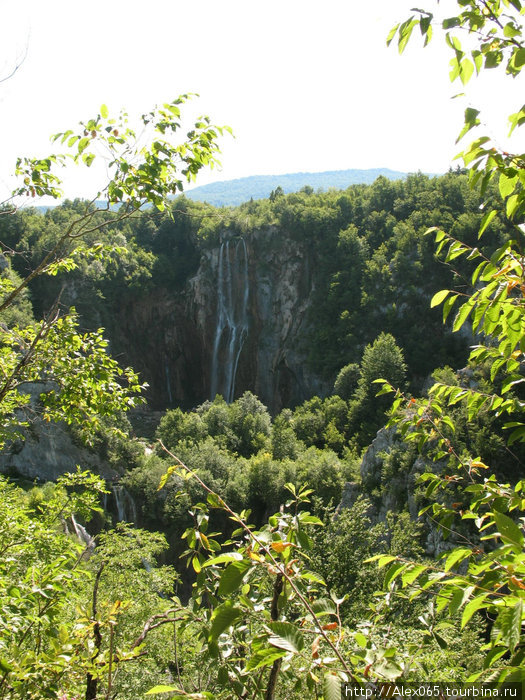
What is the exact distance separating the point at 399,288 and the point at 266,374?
1258cm

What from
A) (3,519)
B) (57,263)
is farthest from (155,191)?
(3,519)

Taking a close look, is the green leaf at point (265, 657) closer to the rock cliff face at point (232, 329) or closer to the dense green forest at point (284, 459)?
the dense green forest at point (284, 459)

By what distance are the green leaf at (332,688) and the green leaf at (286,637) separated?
137 millimetres

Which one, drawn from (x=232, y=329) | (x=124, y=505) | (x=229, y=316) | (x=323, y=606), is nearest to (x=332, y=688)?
(x=323, y=606)

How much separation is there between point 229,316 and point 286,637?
39770 millimetres

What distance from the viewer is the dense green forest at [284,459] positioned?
1820 mm

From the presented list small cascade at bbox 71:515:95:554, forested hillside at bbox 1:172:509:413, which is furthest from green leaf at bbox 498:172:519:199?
forested hillside at bbox 1:172:509:413

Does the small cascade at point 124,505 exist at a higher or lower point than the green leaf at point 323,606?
lower

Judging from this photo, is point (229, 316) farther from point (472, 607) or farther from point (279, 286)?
point (472, 607)

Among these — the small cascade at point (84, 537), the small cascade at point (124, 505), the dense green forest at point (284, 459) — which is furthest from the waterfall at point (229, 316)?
the small cascade at point (84, 537)

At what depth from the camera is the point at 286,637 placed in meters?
1.44

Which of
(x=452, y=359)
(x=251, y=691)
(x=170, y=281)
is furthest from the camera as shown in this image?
(x=170, y=281)

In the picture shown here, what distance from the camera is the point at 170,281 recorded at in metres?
45.5

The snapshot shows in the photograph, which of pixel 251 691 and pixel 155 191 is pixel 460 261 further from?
pixel 251 691
